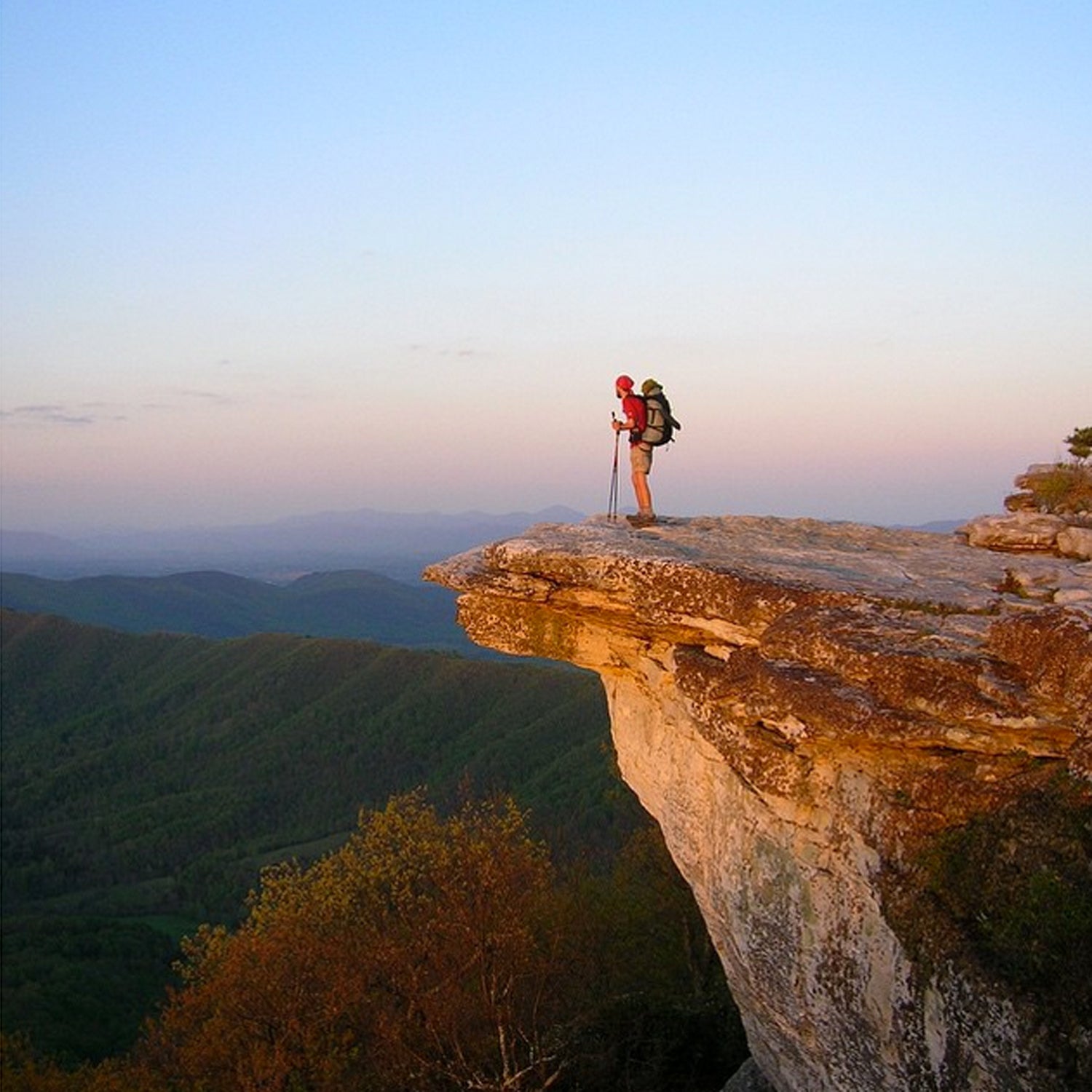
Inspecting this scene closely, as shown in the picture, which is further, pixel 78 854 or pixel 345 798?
pixel 345 798

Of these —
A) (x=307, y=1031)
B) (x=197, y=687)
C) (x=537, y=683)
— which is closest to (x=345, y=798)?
(x=537, y=683)

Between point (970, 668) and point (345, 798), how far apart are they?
125923 mm

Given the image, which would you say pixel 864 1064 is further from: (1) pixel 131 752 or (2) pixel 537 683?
(1) pixel 131 752

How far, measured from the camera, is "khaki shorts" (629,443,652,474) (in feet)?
47.3

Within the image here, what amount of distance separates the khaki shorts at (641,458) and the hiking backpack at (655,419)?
12cm

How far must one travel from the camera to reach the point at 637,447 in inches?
569

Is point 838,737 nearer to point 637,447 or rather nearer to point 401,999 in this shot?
point 637,447

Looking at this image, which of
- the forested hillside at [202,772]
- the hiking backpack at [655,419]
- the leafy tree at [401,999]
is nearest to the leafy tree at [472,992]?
the leafy tree at [401,999]

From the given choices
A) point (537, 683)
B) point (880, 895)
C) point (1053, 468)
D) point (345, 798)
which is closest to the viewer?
point (880, 895)

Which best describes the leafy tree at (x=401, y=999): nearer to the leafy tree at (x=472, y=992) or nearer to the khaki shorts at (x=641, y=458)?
the leafy tree at (x=472, y=992)

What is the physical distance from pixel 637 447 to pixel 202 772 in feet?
479

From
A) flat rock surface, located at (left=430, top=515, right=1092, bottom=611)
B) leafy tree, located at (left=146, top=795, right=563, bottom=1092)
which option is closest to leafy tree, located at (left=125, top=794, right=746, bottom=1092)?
leafy tree, located at (left=146, top=795, right=563, bottom=1092)

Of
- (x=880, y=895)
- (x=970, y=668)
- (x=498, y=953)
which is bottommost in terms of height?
(x=498, y=953)

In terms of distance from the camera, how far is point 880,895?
9781mm
